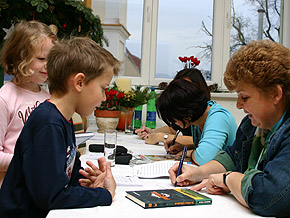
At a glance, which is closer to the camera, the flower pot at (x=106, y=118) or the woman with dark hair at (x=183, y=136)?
the woman with dark hair at (x=183, y=136)

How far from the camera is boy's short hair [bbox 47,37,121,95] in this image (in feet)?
3.07

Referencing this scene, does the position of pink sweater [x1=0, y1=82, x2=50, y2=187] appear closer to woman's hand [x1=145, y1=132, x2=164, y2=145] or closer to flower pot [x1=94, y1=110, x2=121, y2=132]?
woman's hand [x1=145, y1=132, x2=164, y2=145]

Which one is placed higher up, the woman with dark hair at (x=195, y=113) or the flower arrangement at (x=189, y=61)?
the flower arrangement at (x=189, y=61)

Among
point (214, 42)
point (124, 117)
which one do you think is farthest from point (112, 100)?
point (214, 42)

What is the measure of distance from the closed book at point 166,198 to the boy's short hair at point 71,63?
0.36 metres

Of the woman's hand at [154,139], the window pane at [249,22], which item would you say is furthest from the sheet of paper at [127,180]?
the window pane at [249,22]

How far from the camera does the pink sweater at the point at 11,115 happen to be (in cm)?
131

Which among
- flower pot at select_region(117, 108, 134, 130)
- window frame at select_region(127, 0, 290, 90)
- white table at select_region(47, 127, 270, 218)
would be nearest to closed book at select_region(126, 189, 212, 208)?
white table at select_region(47, 127, 270, 218)

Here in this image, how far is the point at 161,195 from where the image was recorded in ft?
2.93

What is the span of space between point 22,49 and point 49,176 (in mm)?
860

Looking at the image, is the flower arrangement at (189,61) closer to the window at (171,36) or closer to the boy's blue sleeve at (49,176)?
the window at (171,36)

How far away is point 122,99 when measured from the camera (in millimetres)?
2621

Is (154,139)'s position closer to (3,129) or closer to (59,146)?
(3,129)

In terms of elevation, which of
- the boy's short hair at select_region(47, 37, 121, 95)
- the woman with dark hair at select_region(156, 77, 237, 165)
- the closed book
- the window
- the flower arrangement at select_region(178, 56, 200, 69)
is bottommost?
the closed book
